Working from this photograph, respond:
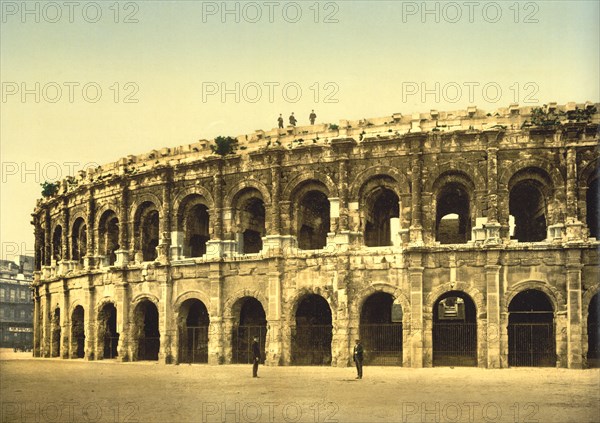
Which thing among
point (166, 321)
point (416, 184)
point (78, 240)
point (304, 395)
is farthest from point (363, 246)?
point (78, 240)

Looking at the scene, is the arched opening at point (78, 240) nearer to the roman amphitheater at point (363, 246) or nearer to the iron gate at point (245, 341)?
the roman amphitheater at point (363, 246)

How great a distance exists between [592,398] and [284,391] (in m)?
6.90

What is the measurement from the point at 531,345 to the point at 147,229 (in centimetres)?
1592

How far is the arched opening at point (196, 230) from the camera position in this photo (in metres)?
29.2

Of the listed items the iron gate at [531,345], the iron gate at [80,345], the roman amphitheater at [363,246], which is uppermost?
the roman amphitheater at [363,246]

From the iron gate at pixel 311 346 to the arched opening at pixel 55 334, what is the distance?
14.4 meters

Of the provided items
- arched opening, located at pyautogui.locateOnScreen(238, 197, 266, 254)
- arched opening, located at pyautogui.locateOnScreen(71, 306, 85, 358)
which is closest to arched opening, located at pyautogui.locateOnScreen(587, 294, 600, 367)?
arched opening, located at pyautogui.locateOnScreen(238, 197, 266, 254)

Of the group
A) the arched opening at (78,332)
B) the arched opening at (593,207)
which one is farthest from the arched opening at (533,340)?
the arched opening at (78,332)

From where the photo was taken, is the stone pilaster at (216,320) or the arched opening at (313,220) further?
the arched opening at (313,220)

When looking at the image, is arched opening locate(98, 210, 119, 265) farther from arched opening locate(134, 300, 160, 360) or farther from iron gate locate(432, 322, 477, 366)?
iron gate locate(432, 322, 477, 366)

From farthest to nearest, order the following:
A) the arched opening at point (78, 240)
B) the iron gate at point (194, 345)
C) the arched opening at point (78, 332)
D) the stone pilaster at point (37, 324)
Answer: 1. the stone pilaster at point (37, 324)
2. the arched opening at point (78, 240)
3. the arched opening at point (78, 332)
4. the iron gate at point (194, 345)

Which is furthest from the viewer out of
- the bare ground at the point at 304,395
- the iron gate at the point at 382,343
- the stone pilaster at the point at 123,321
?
the stone pilaster at the point at 123,321

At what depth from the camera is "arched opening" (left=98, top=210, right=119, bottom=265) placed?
32.0 meters

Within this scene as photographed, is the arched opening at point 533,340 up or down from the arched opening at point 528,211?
down
